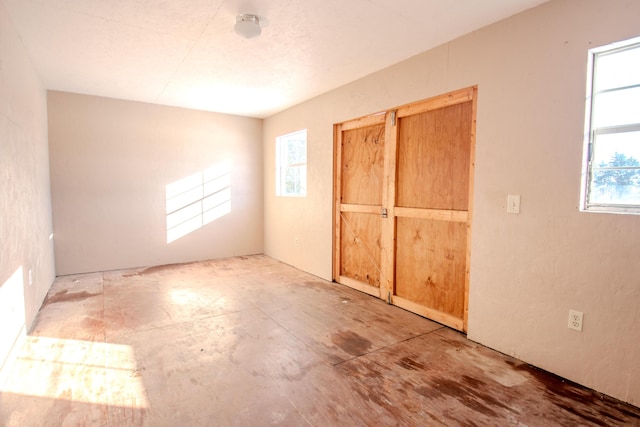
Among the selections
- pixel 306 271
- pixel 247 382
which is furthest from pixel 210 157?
pixel 247 382

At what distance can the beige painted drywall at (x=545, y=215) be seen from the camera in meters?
1.94

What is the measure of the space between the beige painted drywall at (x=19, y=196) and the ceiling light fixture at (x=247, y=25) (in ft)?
5.56

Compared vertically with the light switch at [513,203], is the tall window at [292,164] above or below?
above

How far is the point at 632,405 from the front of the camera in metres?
1.88

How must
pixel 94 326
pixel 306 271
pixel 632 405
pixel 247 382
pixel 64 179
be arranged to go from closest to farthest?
pixel 632 405 < pixel 247 382 < pixel 94 326 < pixel 64 179 < pixel 306 271

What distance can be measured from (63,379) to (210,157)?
408cm

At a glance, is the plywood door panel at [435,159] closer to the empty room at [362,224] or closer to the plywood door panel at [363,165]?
the empty room at [362,224]

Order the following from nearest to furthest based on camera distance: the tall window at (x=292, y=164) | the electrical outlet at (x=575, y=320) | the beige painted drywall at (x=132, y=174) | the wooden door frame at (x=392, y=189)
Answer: the electrical outlet at (x=575, y=320) < the wooden door frame at (x=392, y=189) < the beige painted drywall at (x=132, y=174) < the tall window at (x=292, y=164)

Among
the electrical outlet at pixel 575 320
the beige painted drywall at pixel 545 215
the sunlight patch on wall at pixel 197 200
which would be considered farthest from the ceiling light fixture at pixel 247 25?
the sunlight patch on wall at pixel 197 200

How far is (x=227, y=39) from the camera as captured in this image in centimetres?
287

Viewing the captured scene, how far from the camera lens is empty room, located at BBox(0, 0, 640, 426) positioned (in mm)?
1937

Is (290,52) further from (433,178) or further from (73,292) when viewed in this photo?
(73,292)

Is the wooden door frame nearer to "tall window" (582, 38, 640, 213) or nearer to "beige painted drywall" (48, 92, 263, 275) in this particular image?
"tall window" (582, 38, 640, 213)

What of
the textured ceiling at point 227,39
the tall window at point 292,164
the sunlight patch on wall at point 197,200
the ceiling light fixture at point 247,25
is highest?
the textured ceiling at point 227,39
